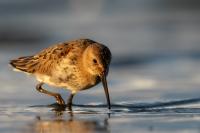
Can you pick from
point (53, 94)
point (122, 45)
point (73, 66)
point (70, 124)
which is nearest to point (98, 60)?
point (73, 66)

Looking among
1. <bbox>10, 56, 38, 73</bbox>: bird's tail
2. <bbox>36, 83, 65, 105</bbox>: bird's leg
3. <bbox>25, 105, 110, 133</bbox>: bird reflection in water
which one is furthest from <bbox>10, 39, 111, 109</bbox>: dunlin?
<bbox>25, 105, 110, 133</bbox>: bird reflection in water

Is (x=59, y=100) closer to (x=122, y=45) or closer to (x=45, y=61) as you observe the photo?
(x=45, y=61)

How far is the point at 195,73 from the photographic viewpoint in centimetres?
Answer: 1433

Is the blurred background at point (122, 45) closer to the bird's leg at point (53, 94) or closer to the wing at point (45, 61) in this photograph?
the bird's leg at point (53, 94)

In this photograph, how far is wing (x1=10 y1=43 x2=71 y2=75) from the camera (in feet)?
38.3

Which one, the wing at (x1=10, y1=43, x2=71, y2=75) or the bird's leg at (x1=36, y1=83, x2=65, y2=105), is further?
the wing at (x1=10, y1=43, x2=71, y2=75)

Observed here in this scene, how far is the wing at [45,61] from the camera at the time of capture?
11.7 metres

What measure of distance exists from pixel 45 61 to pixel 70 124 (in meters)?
2.64

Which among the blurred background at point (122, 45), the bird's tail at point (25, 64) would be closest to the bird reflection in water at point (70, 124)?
the blurred background at point (122, 45)

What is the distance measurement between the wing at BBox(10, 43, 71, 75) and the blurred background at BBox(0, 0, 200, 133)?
41cm

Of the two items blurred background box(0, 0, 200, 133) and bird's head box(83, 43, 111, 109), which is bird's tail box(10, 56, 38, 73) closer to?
blurred background box(0, 0, 200, 133)

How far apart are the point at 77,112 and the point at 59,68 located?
1200mm

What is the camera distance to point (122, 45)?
1830 cm

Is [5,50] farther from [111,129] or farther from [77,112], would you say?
[111,129]
